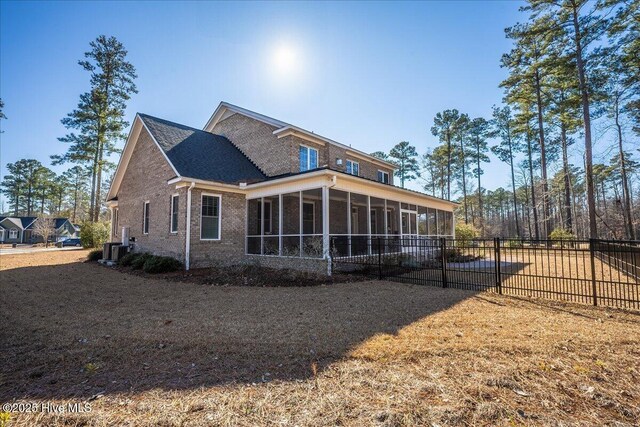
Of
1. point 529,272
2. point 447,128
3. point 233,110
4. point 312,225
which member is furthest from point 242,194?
point 447,128

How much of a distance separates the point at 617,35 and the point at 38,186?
253 ft

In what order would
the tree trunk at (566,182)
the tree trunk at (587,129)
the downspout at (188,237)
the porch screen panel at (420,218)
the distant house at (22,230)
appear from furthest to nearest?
the distant house at (22,230)
the tree trunk at (566,182)
the porch screen panel at (420,218)
the tree trunk at (587,129)
the downspout at (188,237)

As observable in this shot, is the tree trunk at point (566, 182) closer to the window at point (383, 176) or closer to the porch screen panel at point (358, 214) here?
the window at point (383, 176)

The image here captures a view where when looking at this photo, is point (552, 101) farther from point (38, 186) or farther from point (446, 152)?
point (38, 186)

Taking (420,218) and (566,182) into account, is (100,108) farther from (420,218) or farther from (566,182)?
(566,182)

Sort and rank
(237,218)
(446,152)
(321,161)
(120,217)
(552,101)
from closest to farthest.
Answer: (237,218), (321,161), (120,217), (552,101), (446,152)

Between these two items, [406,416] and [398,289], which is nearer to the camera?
[406,416]

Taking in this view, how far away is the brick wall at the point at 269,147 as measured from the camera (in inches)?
569

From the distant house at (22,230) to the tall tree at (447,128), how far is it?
5744cm

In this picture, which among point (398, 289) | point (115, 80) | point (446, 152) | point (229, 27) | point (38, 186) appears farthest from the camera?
point (38, 186)

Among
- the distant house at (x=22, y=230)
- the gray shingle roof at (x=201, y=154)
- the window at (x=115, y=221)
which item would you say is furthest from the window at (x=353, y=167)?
the distant house at (x=22, y=230)

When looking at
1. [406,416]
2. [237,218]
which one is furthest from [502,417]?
[237,218]

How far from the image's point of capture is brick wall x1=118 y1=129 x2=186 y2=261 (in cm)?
1218

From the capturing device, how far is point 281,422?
241 centimetres
